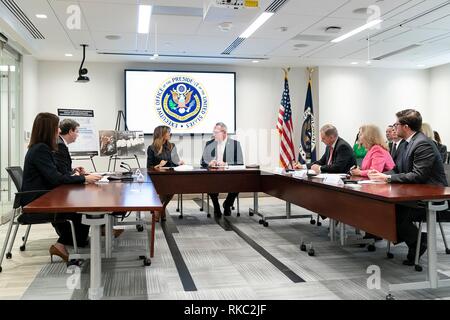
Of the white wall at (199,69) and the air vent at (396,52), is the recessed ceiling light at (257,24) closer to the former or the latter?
the white wall at (199,69)

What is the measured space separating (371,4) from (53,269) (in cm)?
448

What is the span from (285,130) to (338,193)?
4.61m

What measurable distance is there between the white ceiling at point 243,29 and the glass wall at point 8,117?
0.39 meters

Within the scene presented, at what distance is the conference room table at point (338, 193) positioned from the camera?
9.67 ft

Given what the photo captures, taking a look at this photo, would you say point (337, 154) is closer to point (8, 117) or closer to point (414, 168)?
point (414, 168)

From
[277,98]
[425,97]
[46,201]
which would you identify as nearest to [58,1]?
[46,201]

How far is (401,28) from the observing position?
5859 millimetres

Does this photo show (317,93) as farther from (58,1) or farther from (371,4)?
(58,1)

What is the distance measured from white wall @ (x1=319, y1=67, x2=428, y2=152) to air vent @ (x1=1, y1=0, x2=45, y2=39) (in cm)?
561

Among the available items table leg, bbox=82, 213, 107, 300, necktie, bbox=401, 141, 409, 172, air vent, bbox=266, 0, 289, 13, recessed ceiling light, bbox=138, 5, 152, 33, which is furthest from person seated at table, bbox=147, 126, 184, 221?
necktie, bbox=401, 141, 409, 172

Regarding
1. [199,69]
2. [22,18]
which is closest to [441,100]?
[199,69]

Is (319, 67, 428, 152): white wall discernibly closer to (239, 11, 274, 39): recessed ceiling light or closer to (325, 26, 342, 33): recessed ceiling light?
(325, 26, 342, 33): recessed ceiling light

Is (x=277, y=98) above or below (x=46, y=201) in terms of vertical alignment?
above

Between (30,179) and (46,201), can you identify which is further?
(30,179)
